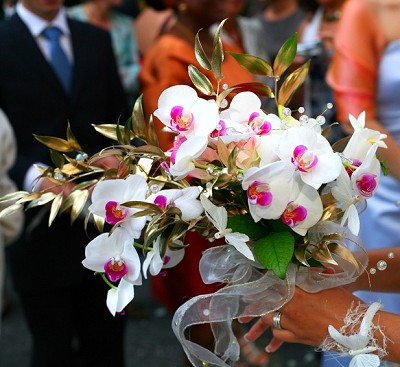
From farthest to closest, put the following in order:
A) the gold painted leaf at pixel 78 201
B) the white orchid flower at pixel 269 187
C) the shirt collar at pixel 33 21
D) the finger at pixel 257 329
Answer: the shirt collar at pixel 33 21, the finger at pixel 257 329, the gold painted leaf at pixel 78 201, the white orchid flower at pixel 269 187

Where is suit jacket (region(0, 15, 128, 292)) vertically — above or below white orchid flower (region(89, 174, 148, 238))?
below

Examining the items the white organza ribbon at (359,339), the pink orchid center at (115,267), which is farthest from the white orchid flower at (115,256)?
the white organza ribbon at (359,339)

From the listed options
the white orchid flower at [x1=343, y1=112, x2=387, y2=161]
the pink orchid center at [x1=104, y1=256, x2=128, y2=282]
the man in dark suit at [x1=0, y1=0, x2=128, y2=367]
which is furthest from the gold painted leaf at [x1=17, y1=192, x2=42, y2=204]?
the man in dark suit at [x1=0, y1=0, x2=128, y2=367]

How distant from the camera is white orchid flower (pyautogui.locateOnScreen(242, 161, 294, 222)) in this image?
1576 millimetres

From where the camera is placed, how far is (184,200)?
64.6 inches

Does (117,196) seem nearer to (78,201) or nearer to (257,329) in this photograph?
(78,201)

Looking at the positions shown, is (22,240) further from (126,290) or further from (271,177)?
(271,177)

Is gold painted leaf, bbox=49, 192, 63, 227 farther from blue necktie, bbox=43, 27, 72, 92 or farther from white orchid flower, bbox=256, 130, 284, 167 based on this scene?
blue necktie, bbox=43, 27, 72, 92

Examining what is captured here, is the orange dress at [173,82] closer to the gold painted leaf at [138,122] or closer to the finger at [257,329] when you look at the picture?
the finger at [257,329]

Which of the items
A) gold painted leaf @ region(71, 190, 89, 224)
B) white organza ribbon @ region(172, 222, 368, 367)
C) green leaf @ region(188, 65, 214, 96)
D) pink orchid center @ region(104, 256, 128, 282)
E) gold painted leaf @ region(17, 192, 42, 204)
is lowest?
white organza ribbon @ region(172, 222, 368, 367)

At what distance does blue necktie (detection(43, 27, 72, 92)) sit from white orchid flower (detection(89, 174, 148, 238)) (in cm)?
175

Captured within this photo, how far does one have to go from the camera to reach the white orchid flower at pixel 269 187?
1576 millimetres

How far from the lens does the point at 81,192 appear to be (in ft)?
5.94

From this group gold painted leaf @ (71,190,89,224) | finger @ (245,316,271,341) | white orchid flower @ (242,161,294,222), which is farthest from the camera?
finger @ (245,316,271,341)
